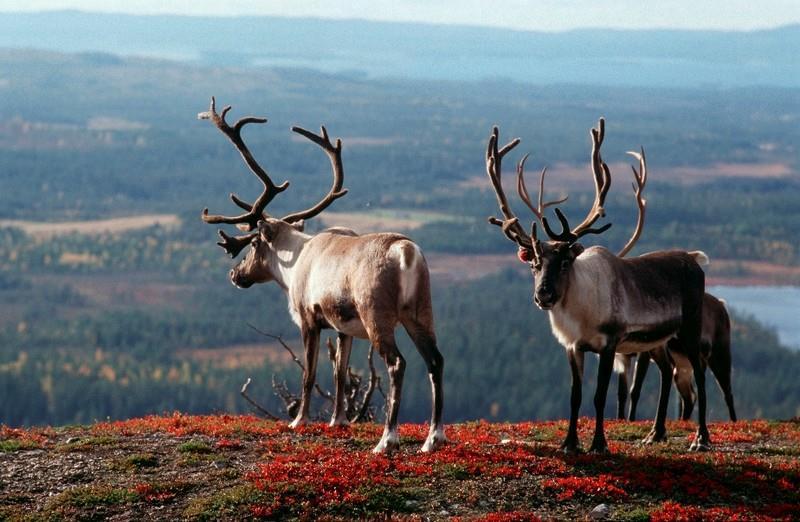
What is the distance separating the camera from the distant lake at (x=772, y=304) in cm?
12850

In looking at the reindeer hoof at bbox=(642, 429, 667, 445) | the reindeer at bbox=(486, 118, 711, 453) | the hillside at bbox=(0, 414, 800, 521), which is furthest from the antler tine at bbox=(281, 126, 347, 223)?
the reindeer hoof at bbox=(642, 429, 667, 445)

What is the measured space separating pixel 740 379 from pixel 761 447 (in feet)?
282

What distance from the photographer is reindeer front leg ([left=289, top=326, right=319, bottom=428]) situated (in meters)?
19.0

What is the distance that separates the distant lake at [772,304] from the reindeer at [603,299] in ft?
337

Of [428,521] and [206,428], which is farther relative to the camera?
[206,428]

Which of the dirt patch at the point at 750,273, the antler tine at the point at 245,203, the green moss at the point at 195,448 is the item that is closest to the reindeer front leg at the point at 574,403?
the green moss at the point at 195,448

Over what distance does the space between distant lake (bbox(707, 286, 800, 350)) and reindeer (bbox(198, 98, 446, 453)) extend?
335 feet

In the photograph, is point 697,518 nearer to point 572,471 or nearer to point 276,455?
point 572,471

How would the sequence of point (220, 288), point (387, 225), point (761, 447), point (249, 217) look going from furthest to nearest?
1. point (387, 225)
2. point (220, 288)
3. point (249, 217)
4. point (761, 447)

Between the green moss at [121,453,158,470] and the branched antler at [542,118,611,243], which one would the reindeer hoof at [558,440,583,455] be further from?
the green moss at [121,453,158,470]

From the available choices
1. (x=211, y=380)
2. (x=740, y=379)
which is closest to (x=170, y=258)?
(x=211, y=380)

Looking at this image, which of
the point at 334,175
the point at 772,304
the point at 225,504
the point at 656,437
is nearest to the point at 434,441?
the point at 225,504

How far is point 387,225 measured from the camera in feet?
564

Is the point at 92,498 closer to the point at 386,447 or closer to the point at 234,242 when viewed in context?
the point at 386,447
